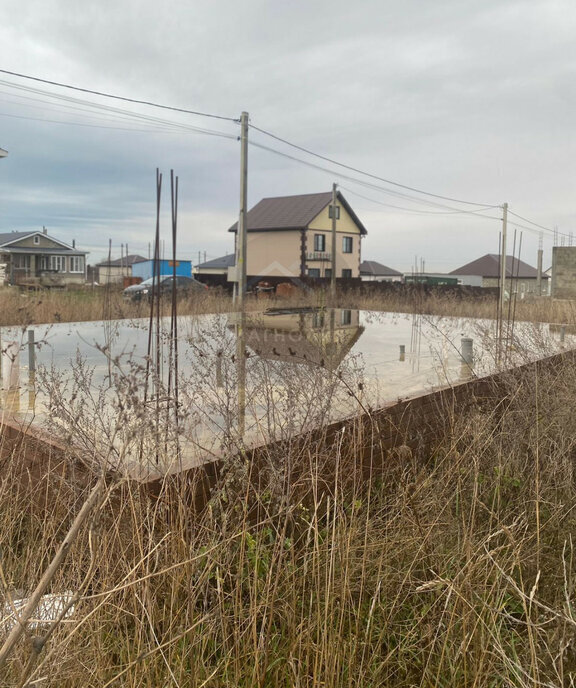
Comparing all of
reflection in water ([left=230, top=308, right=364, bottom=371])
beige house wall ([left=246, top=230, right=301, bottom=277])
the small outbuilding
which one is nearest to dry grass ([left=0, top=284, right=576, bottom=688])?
reflection in water ([left=230, top=308, right=364, bottom=371])

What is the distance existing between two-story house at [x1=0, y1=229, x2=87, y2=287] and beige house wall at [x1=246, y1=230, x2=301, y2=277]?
11870 millimetres

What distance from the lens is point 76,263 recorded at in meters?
50.8

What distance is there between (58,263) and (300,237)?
22102 mm

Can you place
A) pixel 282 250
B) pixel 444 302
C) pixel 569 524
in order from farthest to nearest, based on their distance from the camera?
pixel 282 250 < pixel 444 302 < pixel 569 524

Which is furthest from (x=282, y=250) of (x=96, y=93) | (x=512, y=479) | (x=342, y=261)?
(x=512, y=479)

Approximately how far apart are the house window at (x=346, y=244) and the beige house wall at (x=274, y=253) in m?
4.41

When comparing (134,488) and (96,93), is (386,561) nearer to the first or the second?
(134,488)

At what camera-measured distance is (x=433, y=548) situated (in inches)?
121

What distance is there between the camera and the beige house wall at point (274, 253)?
3778 cm

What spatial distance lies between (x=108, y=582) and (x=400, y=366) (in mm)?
6286

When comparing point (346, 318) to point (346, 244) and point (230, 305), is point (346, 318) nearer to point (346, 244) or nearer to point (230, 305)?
point (230, 305)

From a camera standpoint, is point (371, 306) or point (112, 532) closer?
point (112, 532)

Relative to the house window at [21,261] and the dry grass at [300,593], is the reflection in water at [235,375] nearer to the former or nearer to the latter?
the dry grass at [300,593]

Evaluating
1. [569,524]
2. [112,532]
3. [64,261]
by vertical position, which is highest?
[64,261]
